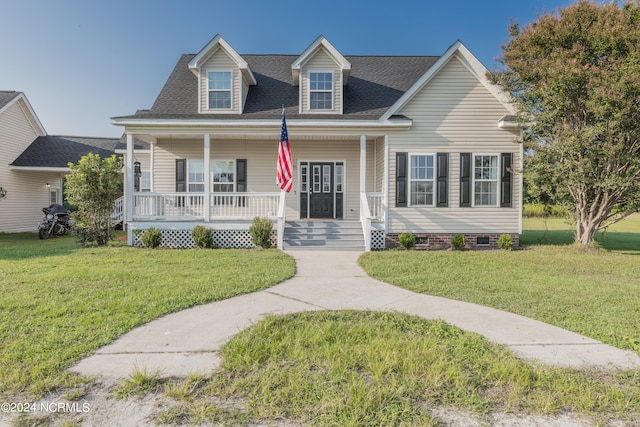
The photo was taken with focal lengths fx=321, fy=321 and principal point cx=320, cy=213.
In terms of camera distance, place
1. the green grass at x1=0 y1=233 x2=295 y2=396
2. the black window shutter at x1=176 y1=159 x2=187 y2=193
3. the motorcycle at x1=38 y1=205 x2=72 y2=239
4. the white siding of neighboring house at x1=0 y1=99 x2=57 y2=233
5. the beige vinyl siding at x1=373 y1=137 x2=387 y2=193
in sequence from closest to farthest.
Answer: the green grass at x1=0 y1=233 x2=295 y2=396 < the beige vinyl siding at x1=373 y1=137 x2=387 y2=193 < the black window shutter at x1=176 y1=159 x2=187 y2=193 < the motorcycle at x1=38 y1=205 x2=72 y2=239 < the white siding of neighboring house at x1=0 y1=99 x2=57 y2=233

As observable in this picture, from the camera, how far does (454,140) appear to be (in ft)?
33.1

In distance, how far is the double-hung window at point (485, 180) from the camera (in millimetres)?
10148

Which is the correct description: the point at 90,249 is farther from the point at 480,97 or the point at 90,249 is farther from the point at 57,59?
the point at 480,97

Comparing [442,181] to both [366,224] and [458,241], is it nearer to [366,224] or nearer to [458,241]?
[458,241]

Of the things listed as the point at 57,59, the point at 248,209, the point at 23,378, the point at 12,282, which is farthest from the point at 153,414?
the point at 57,59

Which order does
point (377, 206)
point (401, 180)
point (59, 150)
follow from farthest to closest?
point (59, 150) → point (377, 206) → point (401, 180)

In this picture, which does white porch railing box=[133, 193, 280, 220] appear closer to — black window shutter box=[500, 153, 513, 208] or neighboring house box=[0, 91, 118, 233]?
black window shutter box=[500, 153, 513, 208]

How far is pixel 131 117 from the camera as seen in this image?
9.62 m

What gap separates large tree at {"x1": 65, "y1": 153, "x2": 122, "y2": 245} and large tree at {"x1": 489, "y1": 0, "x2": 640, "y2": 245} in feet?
39.6

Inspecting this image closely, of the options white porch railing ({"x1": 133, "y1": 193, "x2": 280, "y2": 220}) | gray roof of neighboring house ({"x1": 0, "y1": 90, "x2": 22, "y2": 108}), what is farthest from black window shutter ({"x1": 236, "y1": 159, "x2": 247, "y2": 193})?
gray roof of neighboring house ({"x1": 0, "y1": 90, "x2": 22, "y2": 108})

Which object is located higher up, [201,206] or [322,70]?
[322,70]

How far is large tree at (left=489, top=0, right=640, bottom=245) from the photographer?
810cm

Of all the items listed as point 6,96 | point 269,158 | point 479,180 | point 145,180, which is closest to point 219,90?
point 269,158

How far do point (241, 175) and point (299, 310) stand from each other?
8.39 metres
